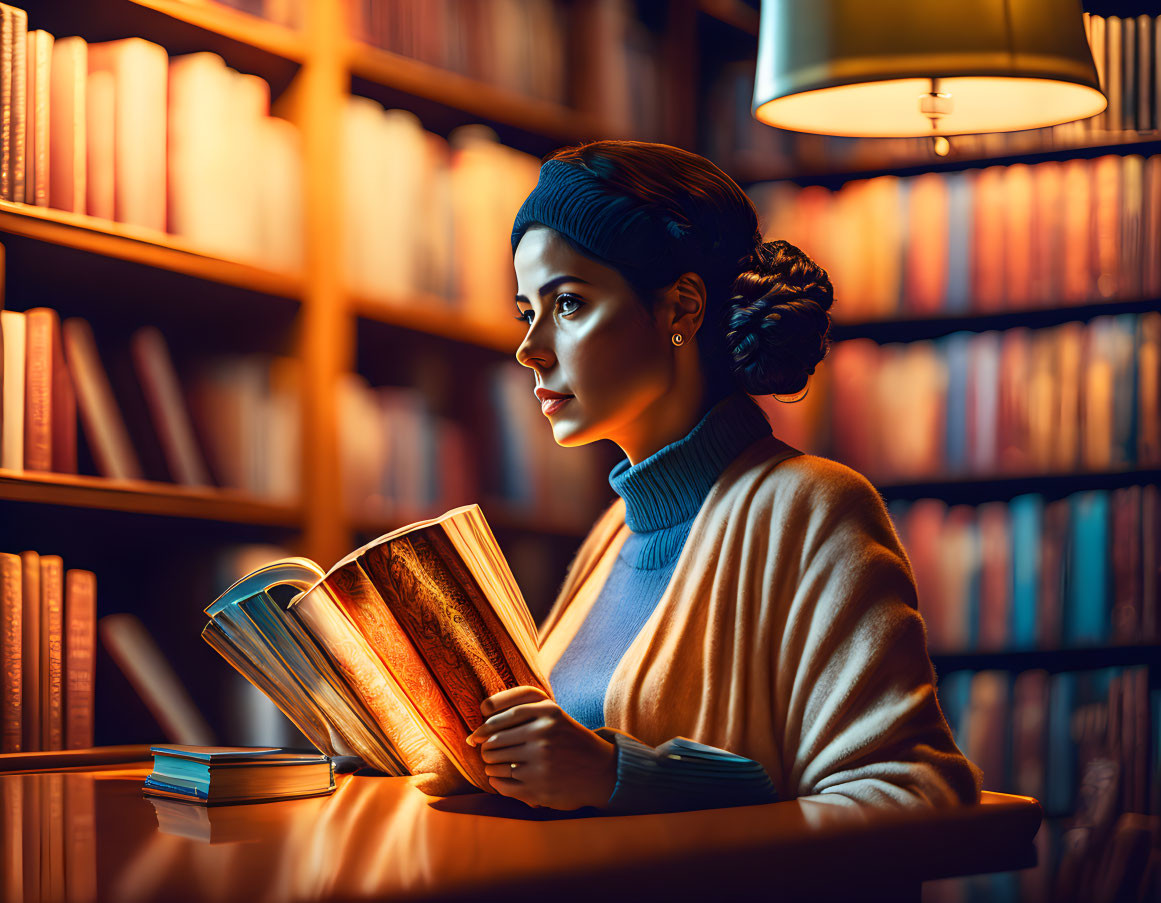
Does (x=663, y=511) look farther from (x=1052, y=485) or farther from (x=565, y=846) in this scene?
(x=1052, y=485)

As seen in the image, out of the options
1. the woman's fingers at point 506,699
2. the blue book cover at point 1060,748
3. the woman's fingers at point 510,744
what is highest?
the woman's fingers at point 506,699

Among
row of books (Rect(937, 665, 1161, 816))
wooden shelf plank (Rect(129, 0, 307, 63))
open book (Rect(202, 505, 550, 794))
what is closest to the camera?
open book (Rect(202, 505, 550, 794))

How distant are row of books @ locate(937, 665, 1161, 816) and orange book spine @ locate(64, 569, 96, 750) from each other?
1.64 meters

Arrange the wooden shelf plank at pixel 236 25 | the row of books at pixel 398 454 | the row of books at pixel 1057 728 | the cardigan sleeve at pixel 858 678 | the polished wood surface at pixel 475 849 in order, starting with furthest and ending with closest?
the row of books at pixel 1057 728
the row of books at pixel 398 454
the wooden shelf plank at pixel 236 25
the cardigan sleeve at pixel 858 678
the polished wood surface at pixel 475 849

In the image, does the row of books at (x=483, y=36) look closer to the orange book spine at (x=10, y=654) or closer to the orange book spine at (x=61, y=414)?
the orange book spine at (x=61, y=414)

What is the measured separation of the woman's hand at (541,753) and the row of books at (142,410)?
1104 mm

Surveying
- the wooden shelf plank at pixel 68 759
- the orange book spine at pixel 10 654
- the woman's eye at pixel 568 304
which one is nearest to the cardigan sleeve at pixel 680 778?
the woman's eye at pixel 568 304

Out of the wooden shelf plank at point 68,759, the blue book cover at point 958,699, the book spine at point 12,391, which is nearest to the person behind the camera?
the wooden shelf plank at point 68,759

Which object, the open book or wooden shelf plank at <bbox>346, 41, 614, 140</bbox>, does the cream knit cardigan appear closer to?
the open book

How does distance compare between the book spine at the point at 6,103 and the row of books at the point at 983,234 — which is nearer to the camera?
the book spine at the point at 6,103

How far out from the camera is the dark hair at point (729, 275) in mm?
1217

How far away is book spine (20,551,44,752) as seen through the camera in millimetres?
1642

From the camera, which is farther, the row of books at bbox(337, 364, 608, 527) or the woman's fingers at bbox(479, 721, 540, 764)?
the row of books at bbox(337, 364, 608, 527)

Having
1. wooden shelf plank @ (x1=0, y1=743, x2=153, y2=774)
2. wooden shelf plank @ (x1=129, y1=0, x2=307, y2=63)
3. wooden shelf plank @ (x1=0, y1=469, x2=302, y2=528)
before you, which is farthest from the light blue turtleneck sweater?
wooden shelf plank @ (x1=129, y1=0, x2=307, y2=63)
